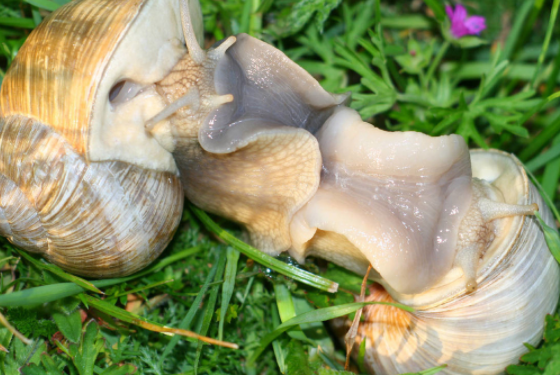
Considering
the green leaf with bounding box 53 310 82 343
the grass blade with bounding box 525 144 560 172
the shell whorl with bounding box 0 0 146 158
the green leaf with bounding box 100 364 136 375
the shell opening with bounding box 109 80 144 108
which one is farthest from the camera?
the grass blade with bounding box 525 144 560 172

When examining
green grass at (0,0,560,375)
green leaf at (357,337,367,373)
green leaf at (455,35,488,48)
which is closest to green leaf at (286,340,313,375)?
green grass at (0,0,560,375)

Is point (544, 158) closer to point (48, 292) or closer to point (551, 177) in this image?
point (551, 177)

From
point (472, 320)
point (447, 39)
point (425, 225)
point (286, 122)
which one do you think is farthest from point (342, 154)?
point (447, 39)

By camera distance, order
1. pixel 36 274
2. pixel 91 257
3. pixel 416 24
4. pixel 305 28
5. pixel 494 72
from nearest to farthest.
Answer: pixel 91 257
pixel 36 274
pixel 494 72
pixel 305 28
pixel 416 24

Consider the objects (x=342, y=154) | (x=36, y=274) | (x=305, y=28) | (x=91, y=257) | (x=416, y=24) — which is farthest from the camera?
(x=416, y=24)

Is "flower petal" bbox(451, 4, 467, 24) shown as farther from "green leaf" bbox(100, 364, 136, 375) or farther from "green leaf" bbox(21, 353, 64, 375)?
"green leaf" bbox(21, 353, 64, 375)

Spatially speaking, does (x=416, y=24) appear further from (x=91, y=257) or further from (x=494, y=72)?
(x=91, y=257)
